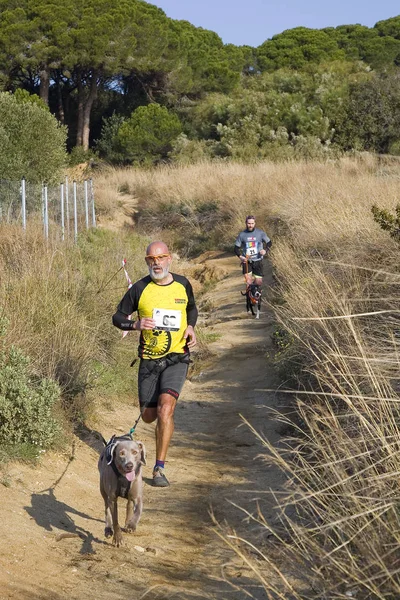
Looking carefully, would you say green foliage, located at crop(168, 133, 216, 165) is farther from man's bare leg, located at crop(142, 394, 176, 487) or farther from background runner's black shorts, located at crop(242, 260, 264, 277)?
man's bare leg, located at crop(142, 394, 176, 487)

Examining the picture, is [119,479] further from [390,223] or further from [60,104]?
[60,104]

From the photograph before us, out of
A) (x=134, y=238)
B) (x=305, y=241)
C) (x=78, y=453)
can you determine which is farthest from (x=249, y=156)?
(x=78, y=453)

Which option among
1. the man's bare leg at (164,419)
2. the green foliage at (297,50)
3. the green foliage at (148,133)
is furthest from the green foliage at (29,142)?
the green foliage at (297,50)

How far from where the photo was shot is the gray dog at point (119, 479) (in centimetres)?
596

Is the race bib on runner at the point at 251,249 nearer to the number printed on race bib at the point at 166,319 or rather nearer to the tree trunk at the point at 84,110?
the number printed on race bib at the point at 166,319

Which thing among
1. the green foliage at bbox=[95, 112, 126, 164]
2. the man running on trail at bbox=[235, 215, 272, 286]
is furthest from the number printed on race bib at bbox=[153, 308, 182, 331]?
the green foliage at bbox=[95, 112, 126, 164]

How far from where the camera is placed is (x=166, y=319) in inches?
297

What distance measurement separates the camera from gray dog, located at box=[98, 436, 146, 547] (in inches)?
235

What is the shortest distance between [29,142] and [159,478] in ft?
71.8

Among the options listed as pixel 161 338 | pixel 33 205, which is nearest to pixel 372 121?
pixel 33 205

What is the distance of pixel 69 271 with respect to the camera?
1162 centimetres

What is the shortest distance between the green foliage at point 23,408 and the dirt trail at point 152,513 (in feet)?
0.85

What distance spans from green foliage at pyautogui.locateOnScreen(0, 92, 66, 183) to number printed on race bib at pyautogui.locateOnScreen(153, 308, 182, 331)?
19559 millimetres

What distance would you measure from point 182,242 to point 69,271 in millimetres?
16975
